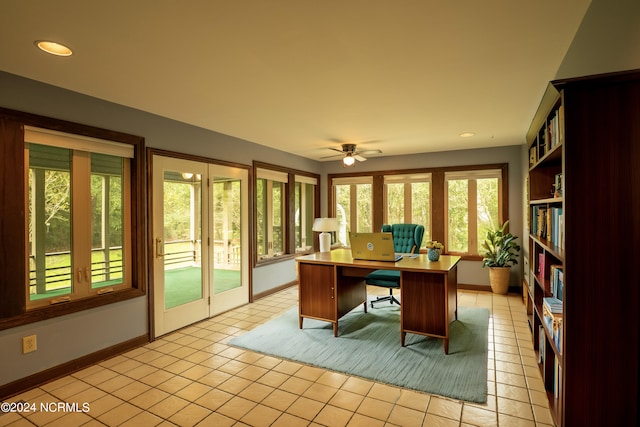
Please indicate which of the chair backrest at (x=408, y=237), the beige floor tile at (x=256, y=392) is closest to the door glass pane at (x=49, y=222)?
the beige floor tile at (x=256, y=392)

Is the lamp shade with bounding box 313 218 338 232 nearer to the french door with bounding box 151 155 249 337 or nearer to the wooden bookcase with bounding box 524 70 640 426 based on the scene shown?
the french door with bounding box 151 155 249 337

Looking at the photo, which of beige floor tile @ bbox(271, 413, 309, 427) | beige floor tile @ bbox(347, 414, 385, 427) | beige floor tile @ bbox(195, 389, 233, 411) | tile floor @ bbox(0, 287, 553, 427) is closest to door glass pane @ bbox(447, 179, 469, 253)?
tile floor @ bbox(0, 287, 553, 427)

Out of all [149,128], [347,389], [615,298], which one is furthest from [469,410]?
[149,128]

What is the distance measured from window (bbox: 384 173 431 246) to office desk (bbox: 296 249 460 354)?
236cm

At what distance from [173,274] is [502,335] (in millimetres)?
3760

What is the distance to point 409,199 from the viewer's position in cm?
625

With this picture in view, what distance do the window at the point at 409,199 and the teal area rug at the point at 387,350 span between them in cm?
219

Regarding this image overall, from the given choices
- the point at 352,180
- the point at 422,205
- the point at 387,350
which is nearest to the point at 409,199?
the point at 422,205

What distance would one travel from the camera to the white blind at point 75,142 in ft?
8.72

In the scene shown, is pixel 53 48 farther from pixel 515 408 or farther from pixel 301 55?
pixel 515 408

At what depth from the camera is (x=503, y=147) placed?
5523mm

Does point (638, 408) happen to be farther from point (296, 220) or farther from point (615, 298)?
point (296, 220)

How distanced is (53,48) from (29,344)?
7.22 feet

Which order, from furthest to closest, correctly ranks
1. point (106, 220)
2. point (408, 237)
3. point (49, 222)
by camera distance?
point (408, 237), point (106, 220), point (49, 222)
